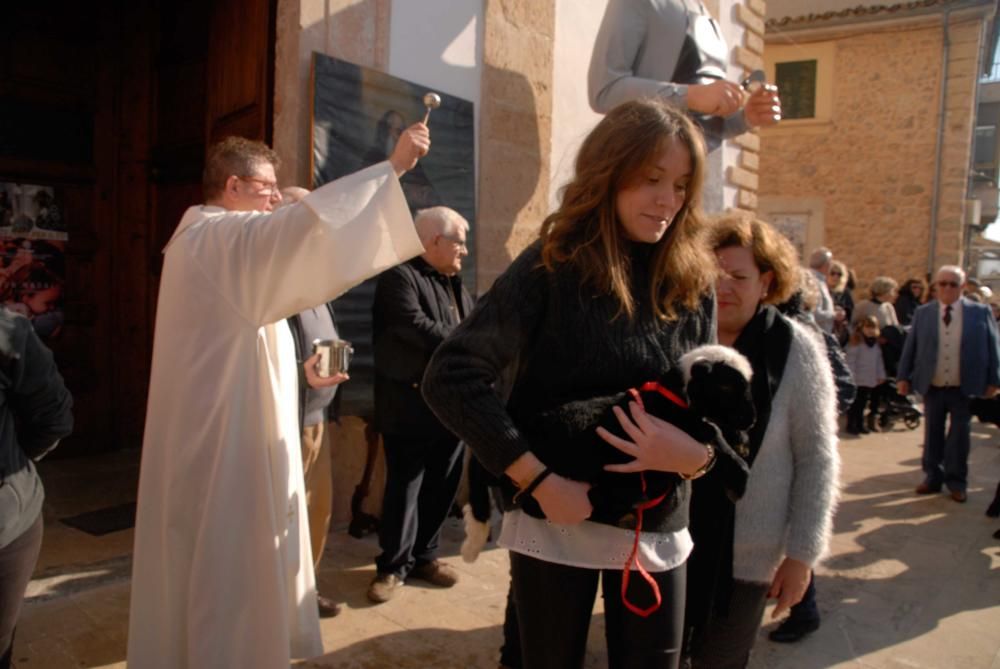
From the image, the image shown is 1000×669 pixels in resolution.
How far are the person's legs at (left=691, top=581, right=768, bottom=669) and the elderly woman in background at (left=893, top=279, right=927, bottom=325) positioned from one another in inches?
430

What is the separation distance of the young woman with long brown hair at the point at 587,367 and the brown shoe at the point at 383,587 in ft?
6.65

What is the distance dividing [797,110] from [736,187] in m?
11.8

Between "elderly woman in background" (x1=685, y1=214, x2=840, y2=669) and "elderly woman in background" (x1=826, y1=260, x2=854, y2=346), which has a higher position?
"elderly woman in background" (x1=826, y1=260, x2=854, y2=346)

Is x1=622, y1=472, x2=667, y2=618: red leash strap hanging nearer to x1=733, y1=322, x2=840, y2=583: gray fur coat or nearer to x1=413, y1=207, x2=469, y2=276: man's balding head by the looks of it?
x1=733, y1=322, x2=840, y2=583: gray fur coat

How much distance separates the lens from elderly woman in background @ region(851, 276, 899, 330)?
9828 mm

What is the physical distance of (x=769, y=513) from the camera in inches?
85.3

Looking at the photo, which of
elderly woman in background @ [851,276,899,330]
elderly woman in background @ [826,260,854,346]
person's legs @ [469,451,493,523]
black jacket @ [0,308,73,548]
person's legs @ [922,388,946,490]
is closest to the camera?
person's legs @ [469,451,493,523]

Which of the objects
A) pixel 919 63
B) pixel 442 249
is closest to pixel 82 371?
pixel 442 249

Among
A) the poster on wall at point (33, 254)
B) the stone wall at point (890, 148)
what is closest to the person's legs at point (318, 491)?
the poster on wall at point (33, 254)

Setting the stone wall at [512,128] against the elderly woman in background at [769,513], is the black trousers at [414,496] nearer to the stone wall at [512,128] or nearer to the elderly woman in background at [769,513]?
the stone wall at [512,128]

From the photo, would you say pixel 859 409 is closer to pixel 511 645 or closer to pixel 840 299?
pixel 840 299

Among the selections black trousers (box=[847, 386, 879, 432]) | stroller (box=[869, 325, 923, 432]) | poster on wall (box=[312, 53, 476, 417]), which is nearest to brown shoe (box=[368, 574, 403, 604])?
poster on wall (box=[312, 53, 476, 417])

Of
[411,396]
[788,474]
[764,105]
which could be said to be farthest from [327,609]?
[764,105]

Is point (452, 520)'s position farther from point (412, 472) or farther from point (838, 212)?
point (838, 212)
